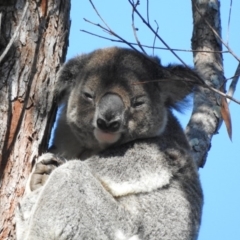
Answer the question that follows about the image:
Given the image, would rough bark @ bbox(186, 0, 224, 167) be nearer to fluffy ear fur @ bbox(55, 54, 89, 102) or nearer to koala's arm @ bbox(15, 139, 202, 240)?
koala's arm @ bbox(15, 139, 202, 240)

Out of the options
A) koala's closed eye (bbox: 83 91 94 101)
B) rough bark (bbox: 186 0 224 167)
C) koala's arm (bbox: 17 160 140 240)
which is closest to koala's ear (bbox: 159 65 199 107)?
rough bark (bbox: 186 0 224 167)

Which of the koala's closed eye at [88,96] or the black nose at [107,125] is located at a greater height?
the koala's closed eye at [88,96]

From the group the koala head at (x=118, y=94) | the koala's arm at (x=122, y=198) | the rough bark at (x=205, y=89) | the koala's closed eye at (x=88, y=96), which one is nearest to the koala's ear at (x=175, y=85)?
the koala head at (x=118, y=94)

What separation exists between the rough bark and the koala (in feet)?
0.68

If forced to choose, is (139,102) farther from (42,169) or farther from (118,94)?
(42,169)

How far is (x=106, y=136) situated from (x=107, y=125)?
10cm

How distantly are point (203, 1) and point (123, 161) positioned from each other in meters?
1.76

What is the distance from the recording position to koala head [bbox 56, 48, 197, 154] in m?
4.36

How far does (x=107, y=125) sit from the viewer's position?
13.8 ft

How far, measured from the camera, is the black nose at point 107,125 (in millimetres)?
4207

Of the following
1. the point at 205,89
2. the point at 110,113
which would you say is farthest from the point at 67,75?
the point at 205,89

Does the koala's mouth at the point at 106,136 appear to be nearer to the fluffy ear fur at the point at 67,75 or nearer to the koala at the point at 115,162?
the koala at the point at 115,162

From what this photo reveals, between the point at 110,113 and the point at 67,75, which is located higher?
the point at 67,75

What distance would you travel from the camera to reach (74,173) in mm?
4117
